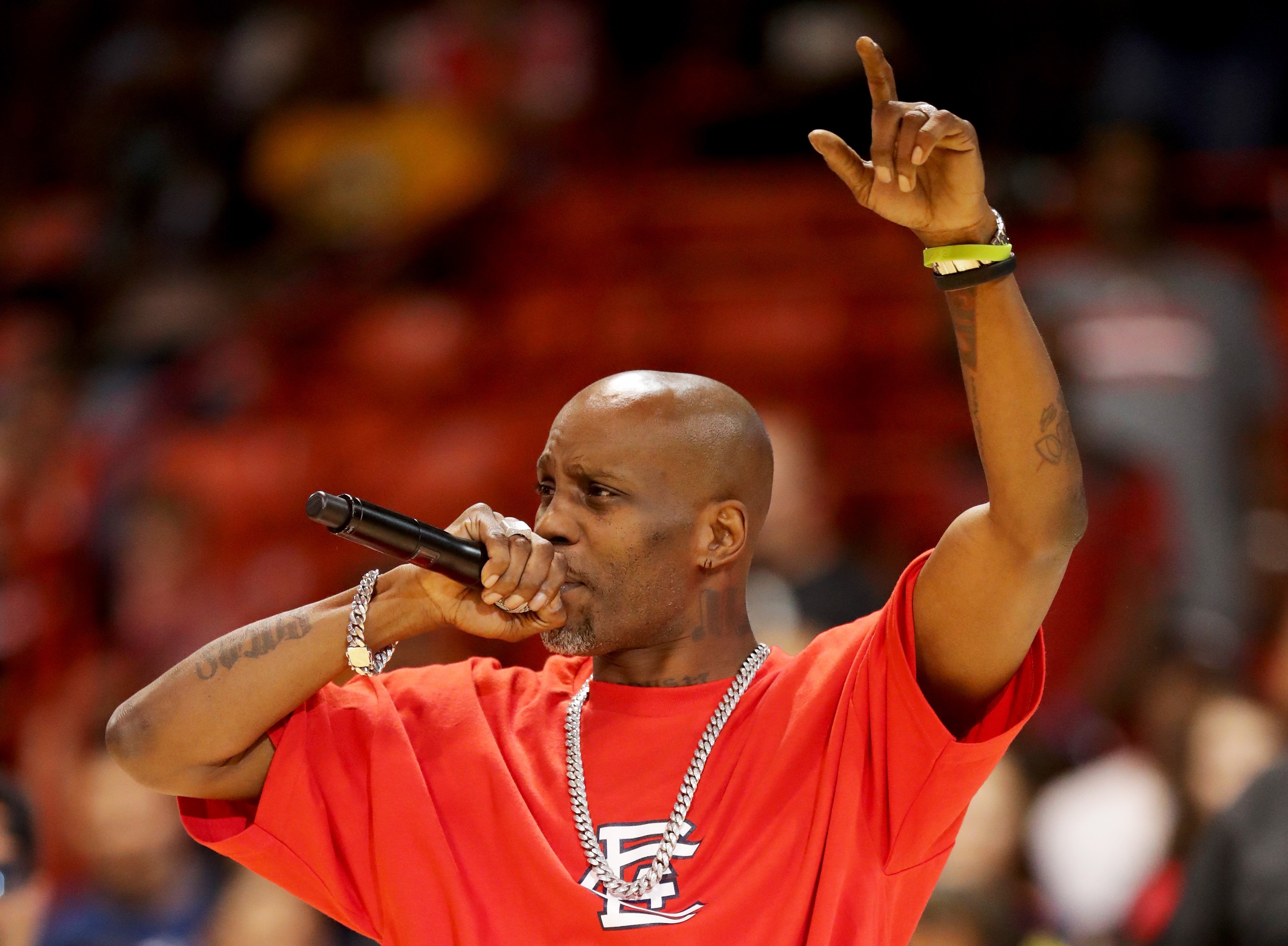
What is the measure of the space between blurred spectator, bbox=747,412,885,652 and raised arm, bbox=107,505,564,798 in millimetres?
2649

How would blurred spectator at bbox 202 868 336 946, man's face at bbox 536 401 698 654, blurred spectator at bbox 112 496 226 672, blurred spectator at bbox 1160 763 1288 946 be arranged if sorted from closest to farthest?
1. man's face at bbox 536 401 698 654
2. blurred spectator at bbox 1160 763 1288 946
3. blurred spectator at bbox 202 868 336 946
4. blurred spectator at bbox 112 496 226 672

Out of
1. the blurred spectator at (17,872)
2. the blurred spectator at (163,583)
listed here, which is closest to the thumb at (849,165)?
the blurred spectator at (17,872)

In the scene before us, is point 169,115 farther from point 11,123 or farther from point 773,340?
point 773,340

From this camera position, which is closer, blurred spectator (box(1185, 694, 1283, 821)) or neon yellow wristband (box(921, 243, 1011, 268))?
neon yellow wristband (box(921, 243, 1011, 268))

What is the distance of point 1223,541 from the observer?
577 cm

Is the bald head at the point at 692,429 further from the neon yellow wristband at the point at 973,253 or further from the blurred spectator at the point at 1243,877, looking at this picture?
the blurred spectator at the point at 1243,877

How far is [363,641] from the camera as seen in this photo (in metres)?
2.40

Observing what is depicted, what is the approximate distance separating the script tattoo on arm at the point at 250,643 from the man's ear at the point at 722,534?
62 cm

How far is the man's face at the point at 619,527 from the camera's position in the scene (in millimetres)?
2477

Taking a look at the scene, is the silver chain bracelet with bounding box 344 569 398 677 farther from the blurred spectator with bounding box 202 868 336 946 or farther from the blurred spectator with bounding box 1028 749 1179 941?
the blurred spectator with bounding box 1028 749 1179 941

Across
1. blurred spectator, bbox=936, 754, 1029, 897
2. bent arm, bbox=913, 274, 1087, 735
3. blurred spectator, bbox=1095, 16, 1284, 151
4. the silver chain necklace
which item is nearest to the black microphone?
the silver chain necklace

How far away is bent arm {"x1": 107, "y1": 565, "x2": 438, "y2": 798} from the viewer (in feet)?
7.79

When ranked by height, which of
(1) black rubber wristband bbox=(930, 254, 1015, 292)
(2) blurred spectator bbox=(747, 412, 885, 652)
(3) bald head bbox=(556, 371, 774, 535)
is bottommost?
(2) blurred spectator bbox=(747, 412, 885, 652)

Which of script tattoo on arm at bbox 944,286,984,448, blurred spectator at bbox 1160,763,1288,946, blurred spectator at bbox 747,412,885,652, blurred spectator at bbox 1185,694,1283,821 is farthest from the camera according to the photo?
blurred spectator at bbox 747,412,885,652
